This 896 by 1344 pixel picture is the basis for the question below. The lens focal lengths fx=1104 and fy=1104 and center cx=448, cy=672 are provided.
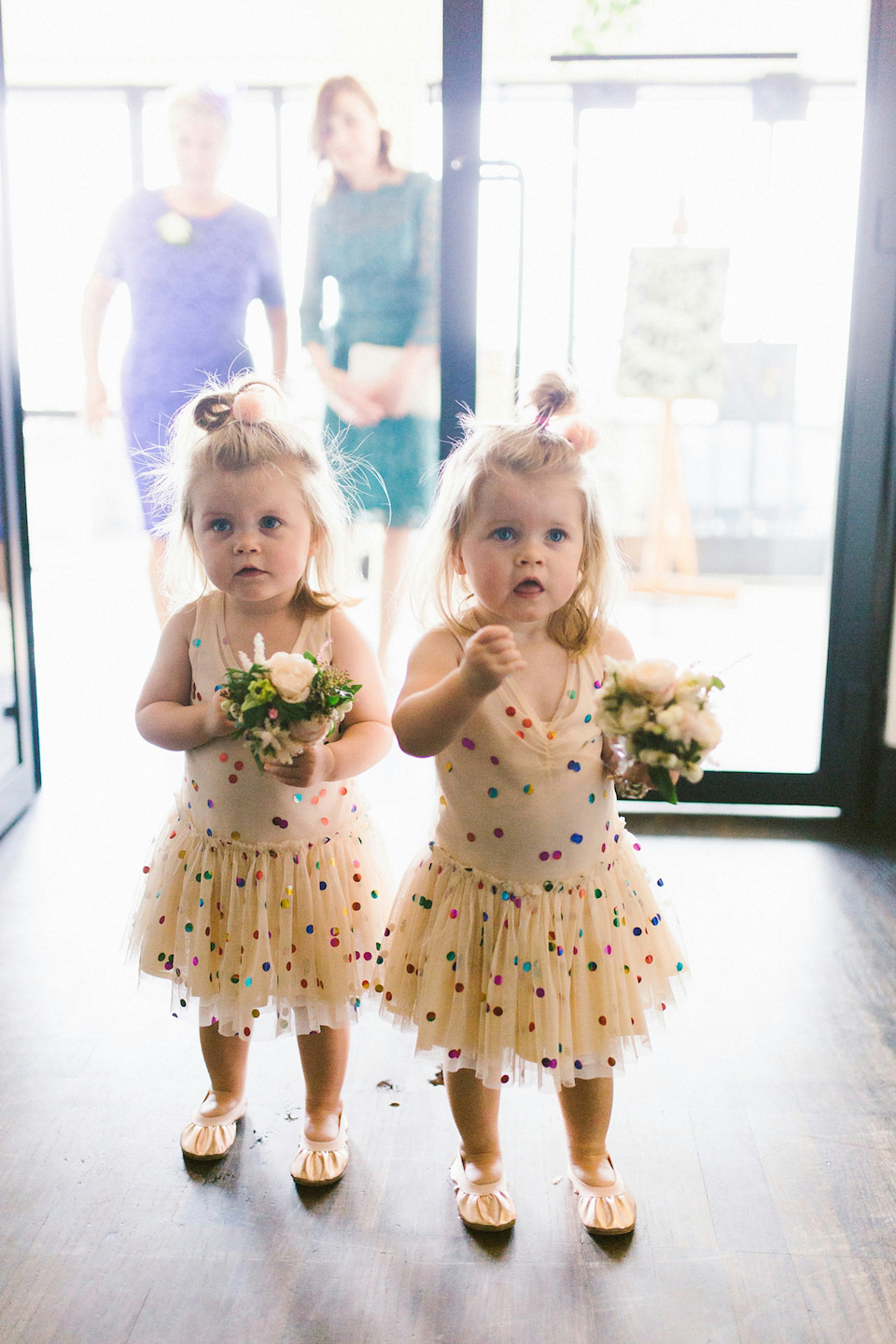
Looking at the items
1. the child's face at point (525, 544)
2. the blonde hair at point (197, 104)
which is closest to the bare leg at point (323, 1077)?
the child's face at point (525, 544)

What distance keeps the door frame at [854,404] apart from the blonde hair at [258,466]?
4.52ft

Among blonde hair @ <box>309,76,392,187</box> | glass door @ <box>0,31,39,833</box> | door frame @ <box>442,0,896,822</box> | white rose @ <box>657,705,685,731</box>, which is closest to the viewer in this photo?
white rose @ <box>657,705,685,731</box>

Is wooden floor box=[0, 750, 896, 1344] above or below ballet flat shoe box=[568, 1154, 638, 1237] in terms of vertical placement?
below

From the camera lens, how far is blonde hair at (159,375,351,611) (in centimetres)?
146

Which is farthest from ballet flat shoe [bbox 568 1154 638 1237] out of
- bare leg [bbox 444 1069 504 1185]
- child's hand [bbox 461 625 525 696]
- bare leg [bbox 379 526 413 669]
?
bare leg [bbox 379 526 413 669]

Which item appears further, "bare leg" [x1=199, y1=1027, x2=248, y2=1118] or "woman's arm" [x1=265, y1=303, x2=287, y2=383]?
"woman's arm" [x1=265, y1=303, x2=287, y2=383]

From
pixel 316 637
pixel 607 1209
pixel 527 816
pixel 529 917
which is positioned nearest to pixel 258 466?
pixel 316 637

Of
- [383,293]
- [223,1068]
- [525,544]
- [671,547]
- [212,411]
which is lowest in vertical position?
[223,1068]

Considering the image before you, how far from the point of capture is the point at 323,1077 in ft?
5.28

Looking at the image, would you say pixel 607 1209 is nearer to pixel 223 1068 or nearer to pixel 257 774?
pixel 223 1068

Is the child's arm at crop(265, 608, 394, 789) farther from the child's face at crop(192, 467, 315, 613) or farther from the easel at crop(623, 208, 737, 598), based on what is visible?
the easel at crop(623, 208, 737, 598)

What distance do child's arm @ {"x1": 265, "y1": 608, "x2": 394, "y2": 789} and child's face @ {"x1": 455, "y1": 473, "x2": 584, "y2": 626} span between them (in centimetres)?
24

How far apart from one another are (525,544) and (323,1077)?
0.84m

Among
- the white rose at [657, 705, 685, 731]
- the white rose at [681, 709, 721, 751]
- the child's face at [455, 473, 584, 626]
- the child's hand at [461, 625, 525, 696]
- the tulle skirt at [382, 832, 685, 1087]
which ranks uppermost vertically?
the child's face at [455, 473, 584, 626]
